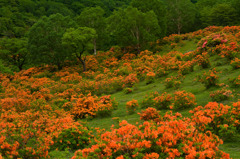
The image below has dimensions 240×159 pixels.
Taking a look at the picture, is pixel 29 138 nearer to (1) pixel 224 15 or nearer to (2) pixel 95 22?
(2) pixel 95 22

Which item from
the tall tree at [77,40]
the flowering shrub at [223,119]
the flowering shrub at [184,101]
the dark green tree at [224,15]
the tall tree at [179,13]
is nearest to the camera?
the flowering shrub at [223,119]

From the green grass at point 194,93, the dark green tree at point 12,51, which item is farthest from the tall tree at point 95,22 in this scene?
the green grass at point 194,93

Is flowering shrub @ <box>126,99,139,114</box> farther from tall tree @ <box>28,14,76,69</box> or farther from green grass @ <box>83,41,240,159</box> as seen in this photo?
tall tree @ <box>28,14,76,69</box>

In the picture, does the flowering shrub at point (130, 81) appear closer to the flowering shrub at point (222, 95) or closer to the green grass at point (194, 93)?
the green grass at point (194, 93)

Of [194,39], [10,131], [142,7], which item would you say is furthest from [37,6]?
[10,131]

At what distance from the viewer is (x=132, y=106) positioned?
450 inches

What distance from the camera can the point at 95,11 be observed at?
113 ft

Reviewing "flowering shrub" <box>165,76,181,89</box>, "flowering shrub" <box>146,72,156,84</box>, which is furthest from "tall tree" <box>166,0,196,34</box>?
"flowering shrub" <box>165,76,181,89</box>

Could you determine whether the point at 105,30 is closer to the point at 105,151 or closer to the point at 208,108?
the point at 208,108

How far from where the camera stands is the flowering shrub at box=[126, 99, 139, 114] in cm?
1134

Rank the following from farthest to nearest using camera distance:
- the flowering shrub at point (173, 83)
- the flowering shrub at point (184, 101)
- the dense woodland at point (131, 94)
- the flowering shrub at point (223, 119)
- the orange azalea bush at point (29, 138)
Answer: the flowering shrub at point (173, 83) → the flowering shrub at point (184, 101) → the orange azalea bush at point (29, 138) → the flowering shrub at point (223, 119) → the dense woodland at point (131, 94)

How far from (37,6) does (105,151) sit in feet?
362

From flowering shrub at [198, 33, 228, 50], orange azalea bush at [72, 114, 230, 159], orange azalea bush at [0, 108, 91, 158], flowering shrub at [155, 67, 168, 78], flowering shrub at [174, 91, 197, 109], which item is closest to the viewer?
orange azalea bush at [72, 114, 230, 159]

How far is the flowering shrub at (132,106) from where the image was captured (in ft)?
37.2
